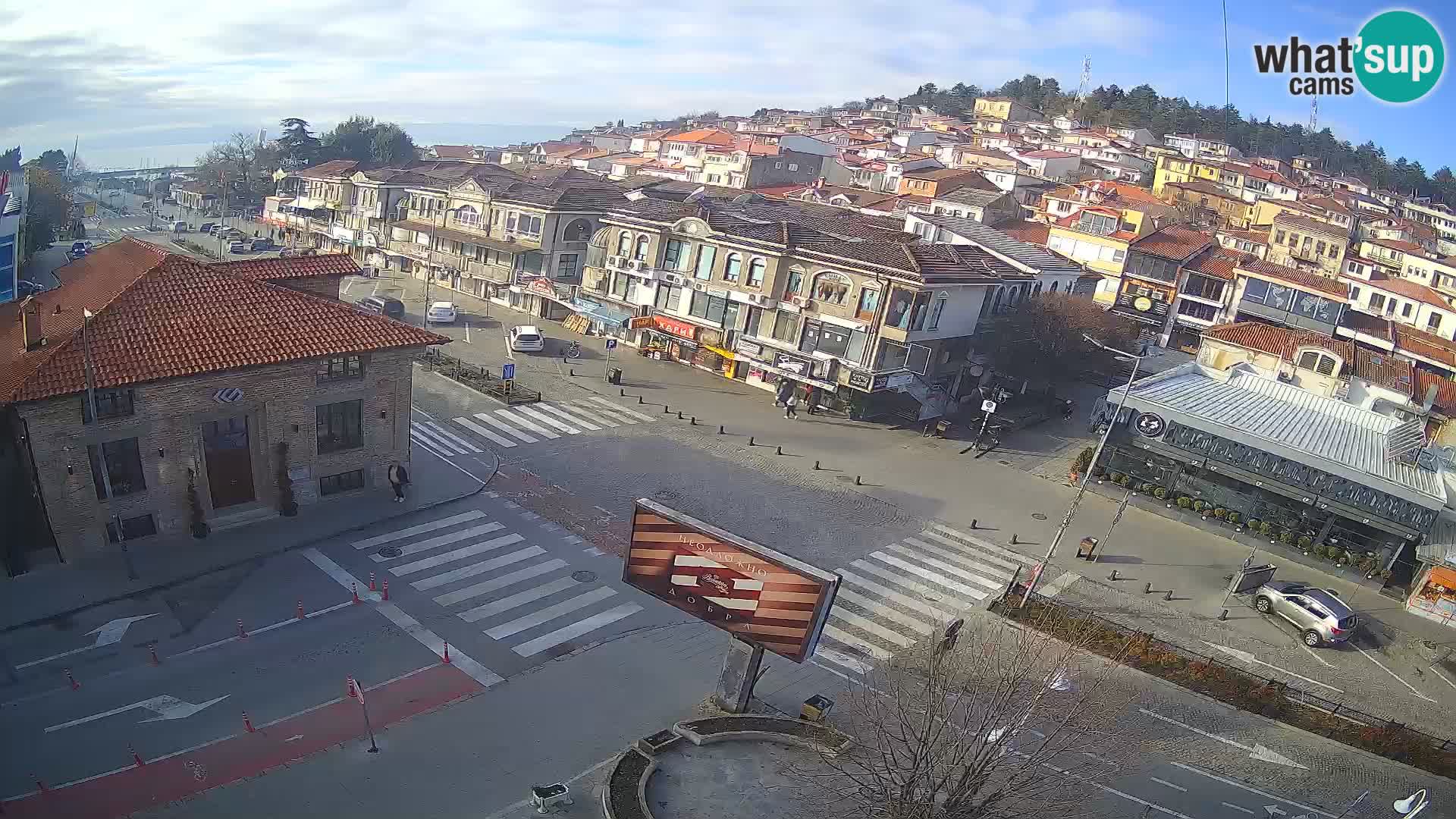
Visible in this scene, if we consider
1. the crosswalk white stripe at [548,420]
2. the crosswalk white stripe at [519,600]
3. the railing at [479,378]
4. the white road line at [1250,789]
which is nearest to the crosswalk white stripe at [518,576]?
the crosswalk white stripe at [519,600]

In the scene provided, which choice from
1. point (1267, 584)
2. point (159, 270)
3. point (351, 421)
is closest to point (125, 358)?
point (159, 270)

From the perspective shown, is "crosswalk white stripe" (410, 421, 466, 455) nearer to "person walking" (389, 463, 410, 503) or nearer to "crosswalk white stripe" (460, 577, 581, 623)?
"person walking" (389, 463, 410, 503)

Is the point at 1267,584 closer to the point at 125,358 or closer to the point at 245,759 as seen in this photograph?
the point at 245,759

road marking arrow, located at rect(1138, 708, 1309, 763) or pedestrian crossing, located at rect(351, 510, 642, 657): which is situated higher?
road marking arrow, located at rect(1138, 708, 1309, 763)

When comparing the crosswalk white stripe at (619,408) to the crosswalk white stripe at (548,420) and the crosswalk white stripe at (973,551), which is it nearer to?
the crosswalk white stripe at (548,420)

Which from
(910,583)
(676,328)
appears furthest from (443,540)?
(676,328)

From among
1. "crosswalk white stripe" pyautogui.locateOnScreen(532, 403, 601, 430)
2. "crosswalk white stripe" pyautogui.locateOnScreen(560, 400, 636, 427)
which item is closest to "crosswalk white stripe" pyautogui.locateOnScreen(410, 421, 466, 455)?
"crosswalk white stripe" pyautogui.locateOnScreen(532, 403, 601, 430)
